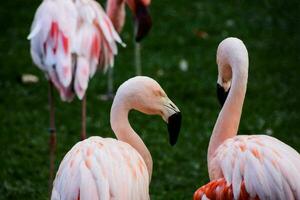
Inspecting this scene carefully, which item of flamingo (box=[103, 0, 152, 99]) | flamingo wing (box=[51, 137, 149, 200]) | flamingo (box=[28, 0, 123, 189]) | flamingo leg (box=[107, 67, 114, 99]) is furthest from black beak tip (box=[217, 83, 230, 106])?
flamingo leg (box=[107, 67, 114, 99])

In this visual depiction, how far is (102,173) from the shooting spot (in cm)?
356

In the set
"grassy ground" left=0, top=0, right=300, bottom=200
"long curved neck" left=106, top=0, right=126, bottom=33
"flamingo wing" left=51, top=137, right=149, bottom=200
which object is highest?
"long curved neck" left=106, top=0, right=126, bottom=33

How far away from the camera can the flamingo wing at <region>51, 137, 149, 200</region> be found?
3502 millimetres

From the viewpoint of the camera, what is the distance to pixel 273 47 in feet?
29.6

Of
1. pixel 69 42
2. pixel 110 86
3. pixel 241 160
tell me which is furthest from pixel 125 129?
pixel 110 86

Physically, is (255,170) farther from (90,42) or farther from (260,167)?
(90,42)

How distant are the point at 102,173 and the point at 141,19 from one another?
3.27 m

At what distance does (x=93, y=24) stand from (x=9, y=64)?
125 inches

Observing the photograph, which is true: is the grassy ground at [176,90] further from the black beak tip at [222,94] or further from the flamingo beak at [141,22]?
the black beak tip at [222,94]

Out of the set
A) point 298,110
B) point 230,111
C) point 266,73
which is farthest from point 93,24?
point 266,73

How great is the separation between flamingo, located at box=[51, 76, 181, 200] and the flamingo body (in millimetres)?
1109

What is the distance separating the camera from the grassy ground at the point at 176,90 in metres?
6.05

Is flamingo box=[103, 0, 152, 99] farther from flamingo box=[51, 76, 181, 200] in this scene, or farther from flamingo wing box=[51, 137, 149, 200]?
flamingo wing box=[51, 137, 149, 200]

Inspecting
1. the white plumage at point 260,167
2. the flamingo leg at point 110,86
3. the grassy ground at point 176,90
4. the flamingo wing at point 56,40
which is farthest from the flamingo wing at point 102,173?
the flamingo leg at point 110,86
